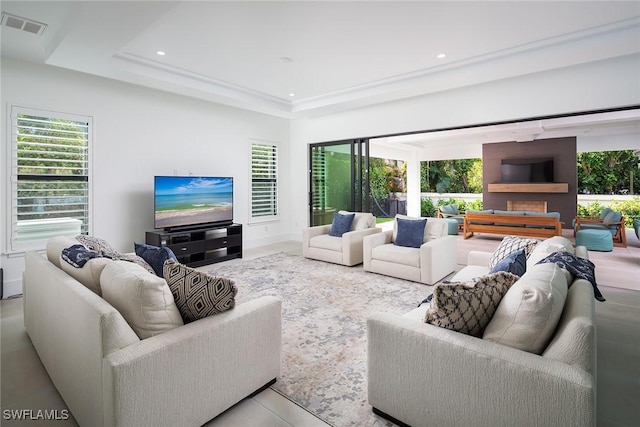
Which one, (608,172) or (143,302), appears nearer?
(143,302)

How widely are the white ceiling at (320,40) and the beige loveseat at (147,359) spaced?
93.6 inches

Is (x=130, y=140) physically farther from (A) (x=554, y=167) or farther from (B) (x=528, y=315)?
(A) (x=554, y=167)

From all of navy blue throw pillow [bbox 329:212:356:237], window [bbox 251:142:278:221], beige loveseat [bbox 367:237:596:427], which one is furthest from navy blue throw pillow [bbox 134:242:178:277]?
window [bbox 251:142:278:221]

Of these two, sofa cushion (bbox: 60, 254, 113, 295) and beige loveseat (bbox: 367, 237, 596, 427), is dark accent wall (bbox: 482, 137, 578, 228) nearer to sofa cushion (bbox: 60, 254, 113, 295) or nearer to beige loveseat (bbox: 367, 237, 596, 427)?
beige loveseat (bbox: 367, 237, 596, 427)

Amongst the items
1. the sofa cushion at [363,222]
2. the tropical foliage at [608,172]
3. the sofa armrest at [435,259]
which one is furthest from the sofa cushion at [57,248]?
the tropical foliage at [608,172]

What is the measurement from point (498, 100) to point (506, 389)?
174 inches

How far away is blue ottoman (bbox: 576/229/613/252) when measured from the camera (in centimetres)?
597

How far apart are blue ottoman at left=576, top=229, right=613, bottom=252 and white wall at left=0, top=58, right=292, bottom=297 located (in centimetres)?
622

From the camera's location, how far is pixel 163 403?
150cm

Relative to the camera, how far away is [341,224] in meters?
5.64

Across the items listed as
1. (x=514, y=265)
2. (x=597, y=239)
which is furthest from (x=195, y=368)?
(x=597, y=239)

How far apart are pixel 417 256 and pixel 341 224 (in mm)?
1666

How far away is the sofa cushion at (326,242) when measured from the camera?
5238mm

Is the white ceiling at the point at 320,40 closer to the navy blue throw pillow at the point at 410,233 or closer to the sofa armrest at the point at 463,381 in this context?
the navy blue throw pillow at the point at 410,233
